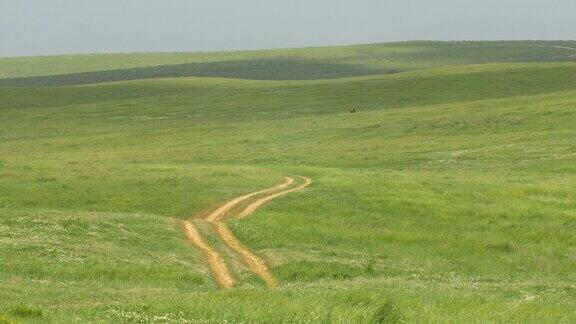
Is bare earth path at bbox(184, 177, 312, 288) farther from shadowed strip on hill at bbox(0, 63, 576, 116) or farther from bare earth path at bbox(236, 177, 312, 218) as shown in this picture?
shadowed strip on hill at bbox(0, 63, 576, 116)

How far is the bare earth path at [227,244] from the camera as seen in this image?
2874 cm

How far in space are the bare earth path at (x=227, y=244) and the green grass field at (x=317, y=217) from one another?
16.5 inches

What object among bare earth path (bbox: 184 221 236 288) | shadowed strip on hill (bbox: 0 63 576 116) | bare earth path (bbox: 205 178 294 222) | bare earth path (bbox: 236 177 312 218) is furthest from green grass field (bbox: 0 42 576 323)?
shadowed strip on hill (bbox: 0 63 576 116)

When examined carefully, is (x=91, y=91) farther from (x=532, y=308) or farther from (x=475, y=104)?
(x=532, y=308)

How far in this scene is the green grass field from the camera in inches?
773

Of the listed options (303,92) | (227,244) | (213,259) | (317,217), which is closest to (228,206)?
(317,217)

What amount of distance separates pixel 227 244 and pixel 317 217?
8.00m

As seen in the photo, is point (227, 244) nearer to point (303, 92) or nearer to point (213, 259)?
point (213, 259)

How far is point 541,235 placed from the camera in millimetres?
38406

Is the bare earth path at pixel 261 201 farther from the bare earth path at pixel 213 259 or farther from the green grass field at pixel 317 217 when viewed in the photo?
the bare earth path at pixel 213 259

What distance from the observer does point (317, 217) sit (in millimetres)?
40938

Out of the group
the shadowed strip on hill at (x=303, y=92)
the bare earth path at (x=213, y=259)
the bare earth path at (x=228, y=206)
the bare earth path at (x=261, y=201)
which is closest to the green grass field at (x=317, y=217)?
the bare earth path at (x=213, y=259)

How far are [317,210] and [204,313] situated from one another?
2572 centimetres

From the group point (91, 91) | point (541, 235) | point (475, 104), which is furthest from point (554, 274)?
point (91, 91)
